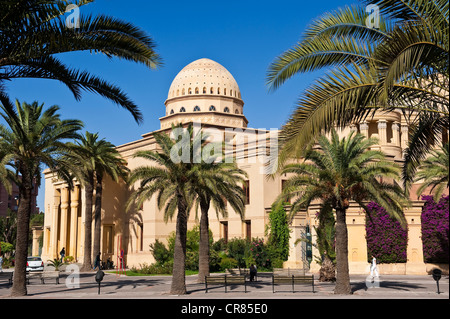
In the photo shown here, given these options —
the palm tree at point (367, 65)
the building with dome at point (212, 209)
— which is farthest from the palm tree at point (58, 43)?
the building with dome at point (212, 209)

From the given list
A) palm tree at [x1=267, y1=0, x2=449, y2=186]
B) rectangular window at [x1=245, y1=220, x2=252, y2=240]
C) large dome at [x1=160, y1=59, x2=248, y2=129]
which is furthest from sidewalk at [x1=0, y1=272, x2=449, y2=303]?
large dome at [x1=160, y1=59, x2=248, y2=129]

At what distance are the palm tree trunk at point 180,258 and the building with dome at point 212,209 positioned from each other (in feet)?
26.7

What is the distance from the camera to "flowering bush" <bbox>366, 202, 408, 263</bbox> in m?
30.9

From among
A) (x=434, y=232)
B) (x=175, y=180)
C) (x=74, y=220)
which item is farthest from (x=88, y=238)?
(x=434, y=232)

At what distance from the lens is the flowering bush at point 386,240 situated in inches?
1217

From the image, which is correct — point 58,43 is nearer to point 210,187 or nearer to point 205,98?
point 210,187

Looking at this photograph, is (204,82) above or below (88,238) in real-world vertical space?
above

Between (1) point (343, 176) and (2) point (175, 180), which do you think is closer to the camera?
(1) point (343, 176)

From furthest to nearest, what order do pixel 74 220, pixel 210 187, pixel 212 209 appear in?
pixel 74 220
pixel 212 209
pixel 210 187

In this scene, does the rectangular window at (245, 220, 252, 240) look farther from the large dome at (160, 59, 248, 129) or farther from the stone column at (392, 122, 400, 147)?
the stone column at (392, 122, 400, 147)

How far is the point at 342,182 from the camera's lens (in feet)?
67.1

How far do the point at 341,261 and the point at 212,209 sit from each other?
22.2m

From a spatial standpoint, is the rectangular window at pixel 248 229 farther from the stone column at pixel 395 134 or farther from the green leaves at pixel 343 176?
the green leaves at pixel 343 176

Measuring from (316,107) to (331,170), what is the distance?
11.1 metres
